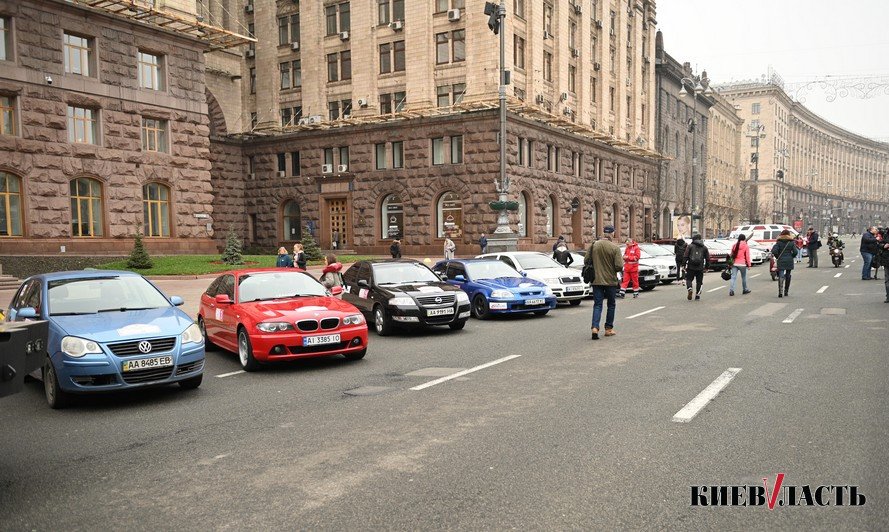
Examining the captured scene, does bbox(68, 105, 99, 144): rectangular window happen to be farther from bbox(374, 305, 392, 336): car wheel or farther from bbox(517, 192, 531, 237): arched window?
bbox(374, 305, 392, 336): car wheel

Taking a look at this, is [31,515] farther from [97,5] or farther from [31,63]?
[97,5]

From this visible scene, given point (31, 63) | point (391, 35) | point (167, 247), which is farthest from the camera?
point (391, 35)

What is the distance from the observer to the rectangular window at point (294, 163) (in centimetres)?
4312

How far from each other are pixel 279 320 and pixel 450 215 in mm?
28617

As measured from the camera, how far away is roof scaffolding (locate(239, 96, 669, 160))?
35719mm

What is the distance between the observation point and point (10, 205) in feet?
87.7

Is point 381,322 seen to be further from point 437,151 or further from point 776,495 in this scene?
point 437,151

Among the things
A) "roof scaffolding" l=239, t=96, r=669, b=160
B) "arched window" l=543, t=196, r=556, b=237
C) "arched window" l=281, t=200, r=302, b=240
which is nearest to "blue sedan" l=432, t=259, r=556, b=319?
"roof scaffolding" l=239, t=96, r=669, b=160

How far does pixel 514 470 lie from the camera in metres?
4.92

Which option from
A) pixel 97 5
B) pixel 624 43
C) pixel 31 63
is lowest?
pixel 31 63

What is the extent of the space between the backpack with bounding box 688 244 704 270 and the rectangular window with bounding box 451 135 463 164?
65.7 feet

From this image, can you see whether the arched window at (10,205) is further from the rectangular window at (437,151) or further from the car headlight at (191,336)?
the car headlight at (191,336)

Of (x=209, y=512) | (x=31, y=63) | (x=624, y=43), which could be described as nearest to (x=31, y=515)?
(x=209, y=512)

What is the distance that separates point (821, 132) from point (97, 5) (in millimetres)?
145505
